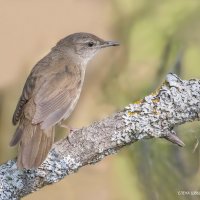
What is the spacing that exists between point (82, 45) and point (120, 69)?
0.61 m

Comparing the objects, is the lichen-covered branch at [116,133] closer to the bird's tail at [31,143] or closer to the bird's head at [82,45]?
the bird's tail at [31,143]

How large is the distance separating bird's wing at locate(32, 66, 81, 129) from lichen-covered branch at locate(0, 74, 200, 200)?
0.45m

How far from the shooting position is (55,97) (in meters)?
5.09

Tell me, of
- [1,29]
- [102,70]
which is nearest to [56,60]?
[102,70]

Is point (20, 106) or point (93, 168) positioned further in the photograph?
point (93, 168)

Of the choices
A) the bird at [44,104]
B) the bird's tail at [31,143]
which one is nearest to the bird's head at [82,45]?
the bird at [44,104]

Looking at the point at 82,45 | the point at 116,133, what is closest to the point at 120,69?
the point at 82,45

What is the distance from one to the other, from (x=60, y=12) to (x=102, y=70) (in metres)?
0.68

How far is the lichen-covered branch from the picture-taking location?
4.32 m

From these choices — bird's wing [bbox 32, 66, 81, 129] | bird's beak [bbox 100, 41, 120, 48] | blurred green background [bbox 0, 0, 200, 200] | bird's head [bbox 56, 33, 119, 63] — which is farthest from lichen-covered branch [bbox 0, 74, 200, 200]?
bird's head [bbox 56, 33, 119, 63]

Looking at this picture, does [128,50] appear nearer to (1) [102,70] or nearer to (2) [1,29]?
(1) [102,70]

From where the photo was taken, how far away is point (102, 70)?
591 cm

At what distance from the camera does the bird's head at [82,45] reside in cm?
611

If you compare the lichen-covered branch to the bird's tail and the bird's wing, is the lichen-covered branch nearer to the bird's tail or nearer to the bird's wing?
the bird's tail
